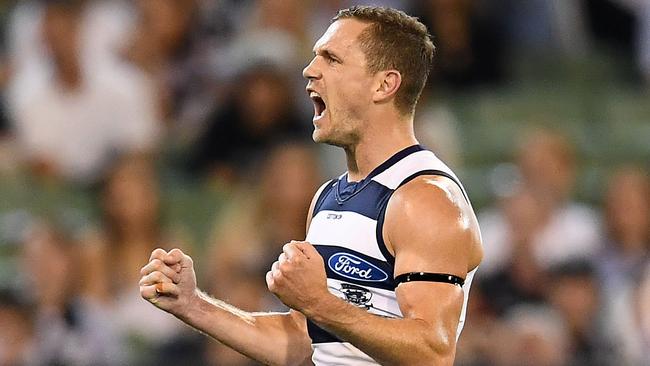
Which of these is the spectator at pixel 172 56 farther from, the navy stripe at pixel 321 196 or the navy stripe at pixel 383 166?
the navy stripe at pixel 383 166

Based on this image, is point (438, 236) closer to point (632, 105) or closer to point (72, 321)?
point (72, 321)

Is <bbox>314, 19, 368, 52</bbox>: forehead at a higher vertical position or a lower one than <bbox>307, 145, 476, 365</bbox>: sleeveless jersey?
higher

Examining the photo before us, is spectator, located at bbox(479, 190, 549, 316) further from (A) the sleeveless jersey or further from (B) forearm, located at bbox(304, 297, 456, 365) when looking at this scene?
(B) forearm, located at bbox(304, 297, 456, 365)

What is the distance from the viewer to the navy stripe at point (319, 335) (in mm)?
4375

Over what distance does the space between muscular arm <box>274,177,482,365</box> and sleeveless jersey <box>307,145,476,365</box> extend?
0.08 metres

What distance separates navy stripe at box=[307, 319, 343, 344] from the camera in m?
4.38

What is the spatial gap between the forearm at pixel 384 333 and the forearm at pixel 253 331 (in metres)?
0.67

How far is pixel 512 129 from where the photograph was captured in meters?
10.2

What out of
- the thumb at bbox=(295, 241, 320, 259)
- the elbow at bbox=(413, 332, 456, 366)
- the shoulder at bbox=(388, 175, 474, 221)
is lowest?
the elbow at bbox=(413, 332, 456, 366)

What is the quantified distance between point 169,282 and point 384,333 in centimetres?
79

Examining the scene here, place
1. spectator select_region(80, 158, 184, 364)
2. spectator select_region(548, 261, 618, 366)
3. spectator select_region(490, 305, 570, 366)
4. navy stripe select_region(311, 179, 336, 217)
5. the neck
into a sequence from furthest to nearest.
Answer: spectator select_region(80, 158, 184, 364) < spectator select_region(548, 261, 618, 366) < spectator select_region(490, 305, 570, 366) < navy stripe select_region(311, 179, 336, 217) < the neck

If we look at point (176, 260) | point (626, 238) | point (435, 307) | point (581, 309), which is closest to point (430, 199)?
point (435, 307)

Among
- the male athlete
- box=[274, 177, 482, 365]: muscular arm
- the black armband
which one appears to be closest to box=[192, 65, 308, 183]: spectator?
the male athlete

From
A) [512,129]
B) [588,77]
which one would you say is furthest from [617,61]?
[512,129]
